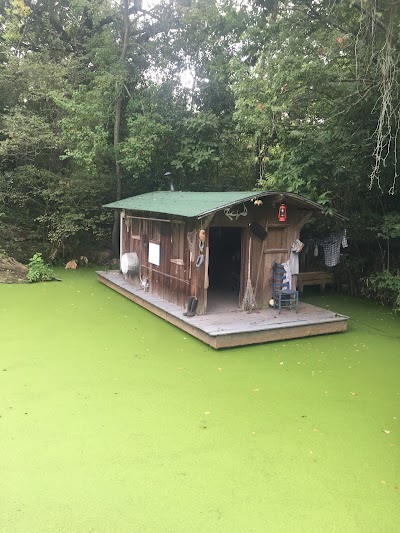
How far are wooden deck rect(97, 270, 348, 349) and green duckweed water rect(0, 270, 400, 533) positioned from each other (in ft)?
0.60

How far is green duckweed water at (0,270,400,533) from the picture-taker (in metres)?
2.80

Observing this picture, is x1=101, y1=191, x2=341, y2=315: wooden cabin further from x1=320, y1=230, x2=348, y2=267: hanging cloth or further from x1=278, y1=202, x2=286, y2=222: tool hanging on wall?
x1=320, y1=230, x2=348, y2=267: hanging cloth

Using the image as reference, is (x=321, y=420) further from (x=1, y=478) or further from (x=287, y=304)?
(x=287, y=304)

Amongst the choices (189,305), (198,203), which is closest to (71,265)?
(198,203)

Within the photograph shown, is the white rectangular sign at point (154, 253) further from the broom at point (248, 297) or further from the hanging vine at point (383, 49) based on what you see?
the hanging vine at point (383, 49)

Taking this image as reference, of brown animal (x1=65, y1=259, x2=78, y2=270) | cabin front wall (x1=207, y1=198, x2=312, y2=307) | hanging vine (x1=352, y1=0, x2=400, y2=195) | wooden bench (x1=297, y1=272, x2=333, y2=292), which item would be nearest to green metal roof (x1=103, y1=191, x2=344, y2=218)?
cabin front wall (x1=207, y1=198, x2=312, y2=307)

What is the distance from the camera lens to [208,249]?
6.98m

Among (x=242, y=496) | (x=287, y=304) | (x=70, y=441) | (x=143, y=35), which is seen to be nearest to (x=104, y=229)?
(x=143, y=35)

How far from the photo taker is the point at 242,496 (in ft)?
9.71

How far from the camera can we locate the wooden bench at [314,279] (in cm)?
937

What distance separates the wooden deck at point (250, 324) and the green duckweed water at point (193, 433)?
0.60 ft

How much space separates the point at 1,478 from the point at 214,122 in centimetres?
1067

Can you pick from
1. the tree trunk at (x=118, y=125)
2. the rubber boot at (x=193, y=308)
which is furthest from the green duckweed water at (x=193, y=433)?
the tree trunk at (x=118, y=125)

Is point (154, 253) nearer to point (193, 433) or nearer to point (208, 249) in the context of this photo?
point (208, 249)
